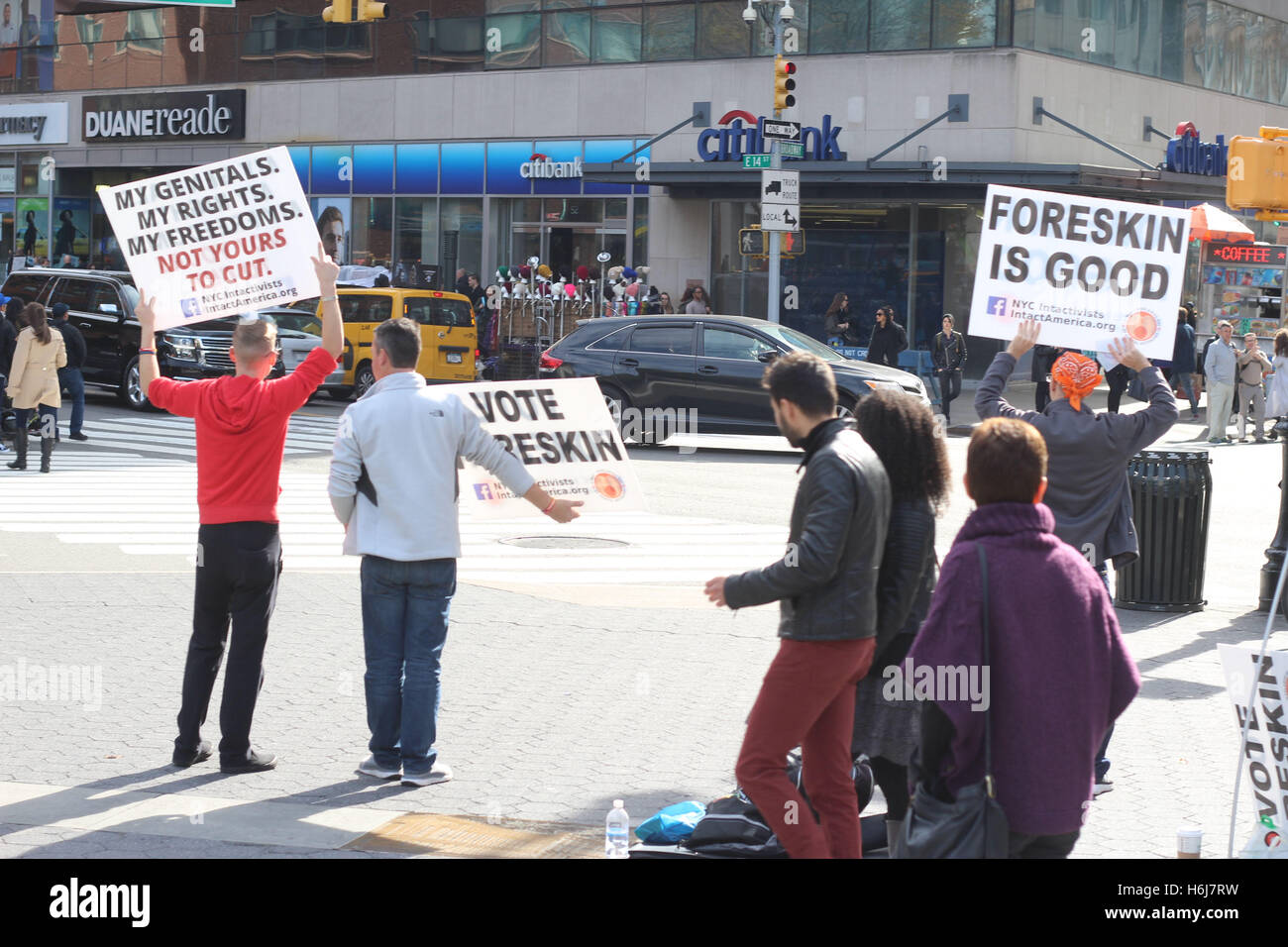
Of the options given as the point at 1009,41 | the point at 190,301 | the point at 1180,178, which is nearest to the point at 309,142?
the point at 1009,41

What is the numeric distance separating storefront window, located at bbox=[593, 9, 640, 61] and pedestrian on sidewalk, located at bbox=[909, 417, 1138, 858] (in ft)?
106

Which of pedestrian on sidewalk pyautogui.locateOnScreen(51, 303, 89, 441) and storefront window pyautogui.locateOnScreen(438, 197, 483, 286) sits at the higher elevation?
storefront window pyautogui.locateOnScreen(438, 197, 483, 286)

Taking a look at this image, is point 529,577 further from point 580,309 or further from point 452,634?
point 580,309

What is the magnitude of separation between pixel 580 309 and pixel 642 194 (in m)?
4.32

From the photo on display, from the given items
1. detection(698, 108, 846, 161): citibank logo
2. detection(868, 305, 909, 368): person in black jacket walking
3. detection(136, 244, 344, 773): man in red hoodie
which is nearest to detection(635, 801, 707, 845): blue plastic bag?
detection(136, 244, 344, 773): man in red hoodie

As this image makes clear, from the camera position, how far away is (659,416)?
21.4 m

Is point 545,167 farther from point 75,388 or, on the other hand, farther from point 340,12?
point 75,388

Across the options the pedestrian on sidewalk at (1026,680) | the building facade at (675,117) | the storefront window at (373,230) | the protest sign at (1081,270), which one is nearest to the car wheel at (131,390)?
the building facade at (675,117)

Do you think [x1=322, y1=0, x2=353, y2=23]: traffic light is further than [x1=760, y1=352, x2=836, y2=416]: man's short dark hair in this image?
Yes

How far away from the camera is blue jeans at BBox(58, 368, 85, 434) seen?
19922 mm

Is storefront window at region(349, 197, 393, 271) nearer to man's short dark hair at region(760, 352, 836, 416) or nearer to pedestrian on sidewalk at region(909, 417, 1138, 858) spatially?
man's short dark hair at region(760, 352, 836, 416)

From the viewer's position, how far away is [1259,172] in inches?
560

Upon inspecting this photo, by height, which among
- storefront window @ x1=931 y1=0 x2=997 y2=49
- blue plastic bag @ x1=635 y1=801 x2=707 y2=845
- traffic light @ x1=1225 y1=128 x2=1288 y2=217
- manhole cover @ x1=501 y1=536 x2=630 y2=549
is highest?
storefront window @ x1=931 y1=0 x2=997 y2=49
